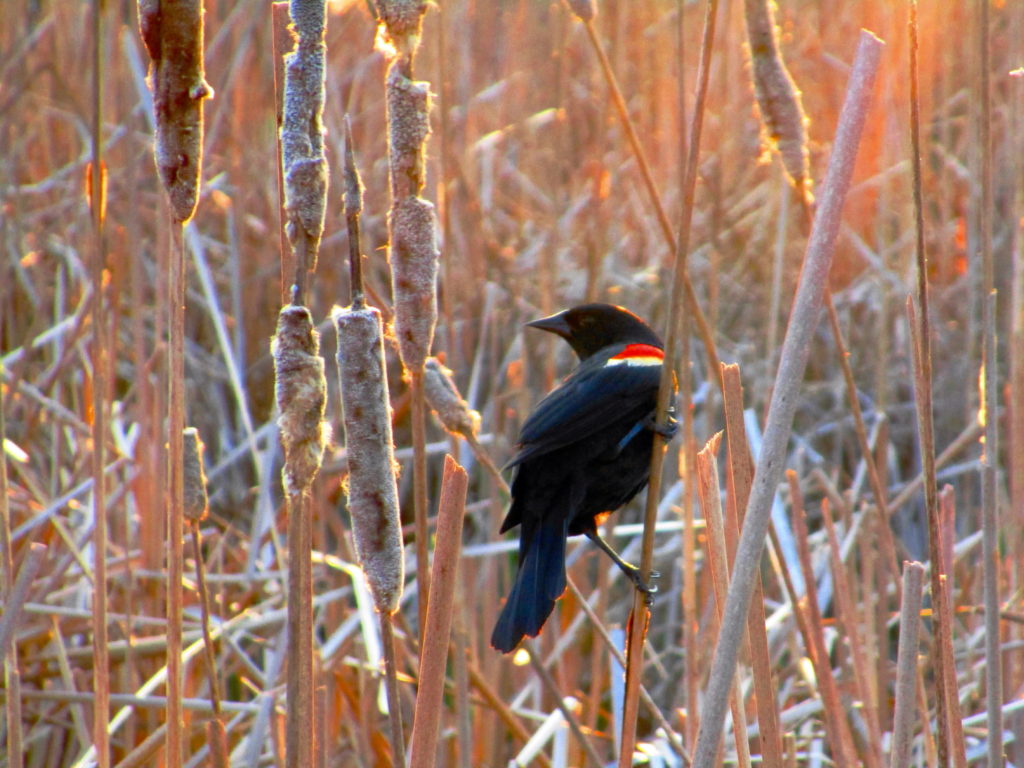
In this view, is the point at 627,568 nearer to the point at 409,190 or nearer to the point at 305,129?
the point at 409,190

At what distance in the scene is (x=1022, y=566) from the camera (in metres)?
2.07

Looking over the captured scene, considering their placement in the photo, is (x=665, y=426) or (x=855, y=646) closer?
(x=665, y=426)

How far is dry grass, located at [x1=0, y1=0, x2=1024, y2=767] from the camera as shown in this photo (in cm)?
204

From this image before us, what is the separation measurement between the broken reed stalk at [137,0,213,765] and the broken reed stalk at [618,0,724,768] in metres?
0.50

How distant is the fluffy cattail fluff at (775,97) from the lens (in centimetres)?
134

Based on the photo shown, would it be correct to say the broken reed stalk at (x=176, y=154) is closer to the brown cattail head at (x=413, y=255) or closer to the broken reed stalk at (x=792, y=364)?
the brown cattail head at (x=413, y=255)

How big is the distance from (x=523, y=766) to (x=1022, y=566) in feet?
3.40

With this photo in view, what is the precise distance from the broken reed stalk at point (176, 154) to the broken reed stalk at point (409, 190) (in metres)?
A: 0.18

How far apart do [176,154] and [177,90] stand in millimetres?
60

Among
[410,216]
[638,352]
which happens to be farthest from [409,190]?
[638,352]

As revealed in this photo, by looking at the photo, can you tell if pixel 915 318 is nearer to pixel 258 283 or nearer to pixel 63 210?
pixel 258 283

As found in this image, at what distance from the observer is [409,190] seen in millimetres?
1043

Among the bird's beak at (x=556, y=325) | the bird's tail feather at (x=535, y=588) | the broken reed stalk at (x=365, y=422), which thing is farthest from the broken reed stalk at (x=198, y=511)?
the bird's beak at (x=556, y=325)

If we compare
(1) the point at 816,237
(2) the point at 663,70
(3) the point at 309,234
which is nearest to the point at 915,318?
(1) the point at 816,237
